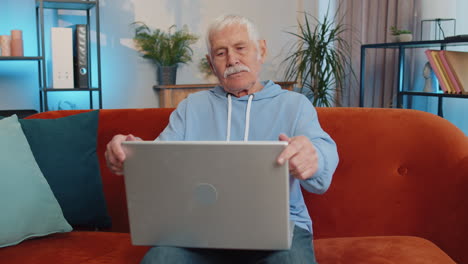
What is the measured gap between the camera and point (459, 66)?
3.04 metres

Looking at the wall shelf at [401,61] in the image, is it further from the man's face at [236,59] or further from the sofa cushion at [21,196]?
the sofa cushion at [21,196]

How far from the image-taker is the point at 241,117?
61.9 inches

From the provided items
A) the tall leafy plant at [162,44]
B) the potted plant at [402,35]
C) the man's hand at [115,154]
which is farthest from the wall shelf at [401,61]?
the man's hand at [115,154]

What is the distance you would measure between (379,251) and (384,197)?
23 centimetres

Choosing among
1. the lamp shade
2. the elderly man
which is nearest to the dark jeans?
the elderly man

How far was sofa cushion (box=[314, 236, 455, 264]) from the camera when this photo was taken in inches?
54.4

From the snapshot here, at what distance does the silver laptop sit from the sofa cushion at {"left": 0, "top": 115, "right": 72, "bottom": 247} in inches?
19.6

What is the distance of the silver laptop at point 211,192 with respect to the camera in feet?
3.32

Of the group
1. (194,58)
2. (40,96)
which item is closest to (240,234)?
(40,96)

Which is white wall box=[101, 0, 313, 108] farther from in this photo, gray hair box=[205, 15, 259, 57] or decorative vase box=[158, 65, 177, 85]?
gray hair box=[205, 15, 259, 57]

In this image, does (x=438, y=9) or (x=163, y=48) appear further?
(x=163, y=48)

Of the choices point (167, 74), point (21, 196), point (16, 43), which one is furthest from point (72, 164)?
point (167, 74)

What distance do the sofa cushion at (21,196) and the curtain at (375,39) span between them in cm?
280

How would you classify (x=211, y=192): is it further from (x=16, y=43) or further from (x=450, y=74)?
(x=16, y=43)
